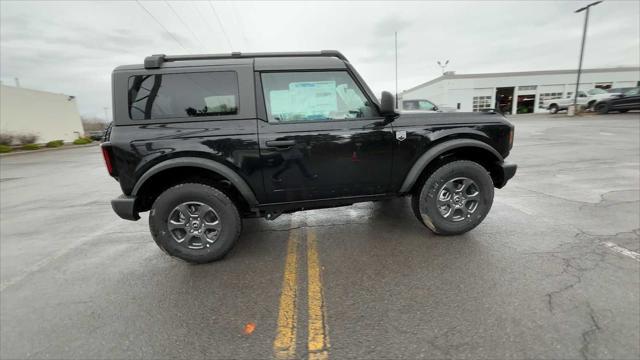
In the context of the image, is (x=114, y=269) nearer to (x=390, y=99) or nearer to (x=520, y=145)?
(x=390, y=99)

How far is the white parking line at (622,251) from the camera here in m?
2.80

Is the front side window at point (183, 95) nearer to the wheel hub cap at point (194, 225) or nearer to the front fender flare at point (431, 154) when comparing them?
the wheel hub cap at point (194, 225)

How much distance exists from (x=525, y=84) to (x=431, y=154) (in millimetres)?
46645

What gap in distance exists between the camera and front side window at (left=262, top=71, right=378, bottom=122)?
297 centimetres

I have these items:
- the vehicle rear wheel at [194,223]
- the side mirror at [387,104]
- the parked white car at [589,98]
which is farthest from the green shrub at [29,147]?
the parked white car at [589,98]

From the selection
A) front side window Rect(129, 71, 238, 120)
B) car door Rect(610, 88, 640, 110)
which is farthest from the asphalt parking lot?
car door Rect(610, 88, 640, 110)

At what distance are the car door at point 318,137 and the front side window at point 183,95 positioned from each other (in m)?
0.35

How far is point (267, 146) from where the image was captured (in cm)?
289

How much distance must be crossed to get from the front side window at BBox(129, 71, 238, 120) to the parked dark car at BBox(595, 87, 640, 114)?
2613 cm

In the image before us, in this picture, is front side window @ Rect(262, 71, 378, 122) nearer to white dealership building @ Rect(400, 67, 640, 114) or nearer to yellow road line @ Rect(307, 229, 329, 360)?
yellow road line @ Rect(307, 229, 329, 360)

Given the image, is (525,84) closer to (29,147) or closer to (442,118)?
(442,118)

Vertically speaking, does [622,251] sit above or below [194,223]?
below

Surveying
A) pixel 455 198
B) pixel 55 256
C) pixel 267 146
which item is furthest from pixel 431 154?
pixel 55 256

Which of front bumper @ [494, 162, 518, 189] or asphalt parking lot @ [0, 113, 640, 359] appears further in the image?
front bumper @ [494, 162, 518, 189]
